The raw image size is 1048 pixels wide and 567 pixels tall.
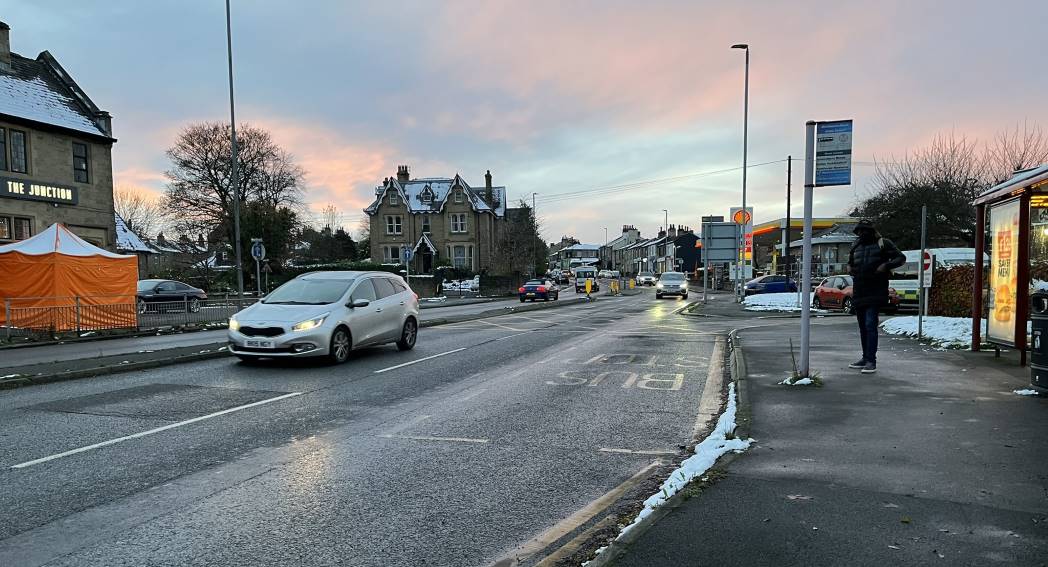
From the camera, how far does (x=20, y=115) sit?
2498 centimetres

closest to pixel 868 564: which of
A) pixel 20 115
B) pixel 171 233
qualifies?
pixel 20 115

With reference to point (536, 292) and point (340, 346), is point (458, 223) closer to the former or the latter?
point (536, 292)

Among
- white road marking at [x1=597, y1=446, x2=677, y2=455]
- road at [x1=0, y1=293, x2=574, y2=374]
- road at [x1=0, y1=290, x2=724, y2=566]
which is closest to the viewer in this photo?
road at [x1=0, y1=290, x2=724, y2=566]

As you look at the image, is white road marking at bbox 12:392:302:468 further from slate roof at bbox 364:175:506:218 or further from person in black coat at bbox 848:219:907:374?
slate roof at bbox 364:175:506:218

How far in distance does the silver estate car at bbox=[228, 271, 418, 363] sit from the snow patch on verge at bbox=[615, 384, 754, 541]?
7.03 m

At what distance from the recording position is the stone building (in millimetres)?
24891

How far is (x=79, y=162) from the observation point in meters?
27.7

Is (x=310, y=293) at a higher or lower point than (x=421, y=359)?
higher

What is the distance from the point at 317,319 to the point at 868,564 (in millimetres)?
9184

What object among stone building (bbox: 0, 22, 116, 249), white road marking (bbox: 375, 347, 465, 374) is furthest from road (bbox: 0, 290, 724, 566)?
stone building (bbox: 0, 22, 116, 249)

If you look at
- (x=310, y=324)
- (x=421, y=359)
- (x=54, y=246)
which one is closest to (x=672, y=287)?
(x=421, y=359)

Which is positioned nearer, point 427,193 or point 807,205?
point 807,205

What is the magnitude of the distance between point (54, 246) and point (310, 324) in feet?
42.9

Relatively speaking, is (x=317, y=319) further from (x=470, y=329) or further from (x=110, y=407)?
(x=470, y=329)
